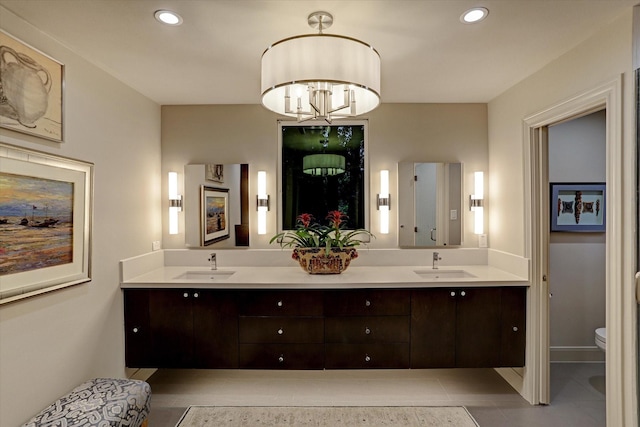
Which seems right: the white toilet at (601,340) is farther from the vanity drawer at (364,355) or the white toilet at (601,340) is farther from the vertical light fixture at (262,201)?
the vertical light fixture at (262,201)

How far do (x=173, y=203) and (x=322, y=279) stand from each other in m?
1.62

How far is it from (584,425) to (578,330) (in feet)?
3.85

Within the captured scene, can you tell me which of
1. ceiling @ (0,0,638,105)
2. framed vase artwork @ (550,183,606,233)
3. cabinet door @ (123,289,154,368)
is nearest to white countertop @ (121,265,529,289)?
cabinet door @ (123,289,154,368)

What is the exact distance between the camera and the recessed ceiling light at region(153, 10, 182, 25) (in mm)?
1804

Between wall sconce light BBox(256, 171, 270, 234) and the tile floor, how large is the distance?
1.34 m

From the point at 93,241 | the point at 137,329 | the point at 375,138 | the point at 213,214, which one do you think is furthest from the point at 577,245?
the point at 93,241

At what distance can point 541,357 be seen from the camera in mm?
2639

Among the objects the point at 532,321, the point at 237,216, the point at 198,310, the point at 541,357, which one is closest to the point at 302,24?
the point at 237,216

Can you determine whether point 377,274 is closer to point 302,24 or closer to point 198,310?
point 198,310

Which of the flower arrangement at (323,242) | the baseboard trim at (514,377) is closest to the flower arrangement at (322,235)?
the flower arrangement at (323,242)

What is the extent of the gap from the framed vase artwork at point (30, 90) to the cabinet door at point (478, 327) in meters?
2.90

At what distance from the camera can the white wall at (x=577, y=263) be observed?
3248 millimetres

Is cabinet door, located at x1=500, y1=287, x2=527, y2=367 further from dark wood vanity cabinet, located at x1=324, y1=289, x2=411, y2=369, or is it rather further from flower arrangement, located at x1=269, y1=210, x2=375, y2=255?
flower arrangement, located at x1=269, y1=210, x2=375, y2=255

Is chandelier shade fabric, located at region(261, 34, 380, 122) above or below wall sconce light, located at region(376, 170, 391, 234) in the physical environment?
above
